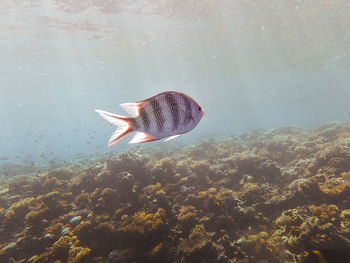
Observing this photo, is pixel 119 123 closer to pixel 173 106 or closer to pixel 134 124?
pixel 134 124

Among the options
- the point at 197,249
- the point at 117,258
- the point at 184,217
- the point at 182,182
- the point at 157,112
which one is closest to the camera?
the point at 157,112

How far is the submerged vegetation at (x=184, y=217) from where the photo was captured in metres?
3.92

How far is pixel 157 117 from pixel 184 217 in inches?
157

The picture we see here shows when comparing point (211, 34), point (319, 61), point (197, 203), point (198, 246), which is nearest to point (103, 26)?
point (211, 34)

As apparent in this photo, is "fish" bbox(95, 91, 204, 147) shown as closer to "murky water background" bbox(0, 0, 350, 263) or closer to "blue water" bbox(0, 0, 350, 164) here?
"murky water background" bbox(0, 0, 350, 263)

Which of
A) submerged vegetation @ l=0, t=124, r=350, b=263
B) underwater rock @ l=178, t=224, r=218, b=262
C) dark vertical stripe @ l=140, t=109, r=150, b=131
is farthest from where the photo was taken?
submerged vegetation @ l=0, t=124, r=350, b=263

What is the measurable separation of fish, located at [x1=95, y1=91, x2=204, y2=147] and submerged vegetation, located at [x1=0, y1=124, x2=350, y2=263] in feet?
10.6

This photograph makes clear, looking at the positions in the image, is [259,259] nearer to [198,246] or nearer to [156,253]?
[198,246]

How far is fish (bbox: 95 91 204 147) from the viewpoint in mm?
1562

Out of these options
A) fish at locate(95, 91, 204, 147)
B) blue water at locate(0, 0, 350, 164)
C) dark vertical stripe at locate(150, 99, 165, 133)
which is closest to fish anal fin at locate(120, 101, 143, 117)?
fish at locate(95, 91, 204, 147)

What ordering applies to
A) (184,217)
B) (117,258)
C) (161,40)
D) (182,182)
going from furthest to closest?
(161,40) → (182,182) → (184,217) → (117,258)

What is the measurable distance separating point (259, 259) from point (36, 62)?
1363 inches

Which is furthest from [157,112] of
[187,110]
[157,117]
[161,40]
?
[161,40]

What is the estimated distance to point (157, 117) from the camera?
1.56 m
